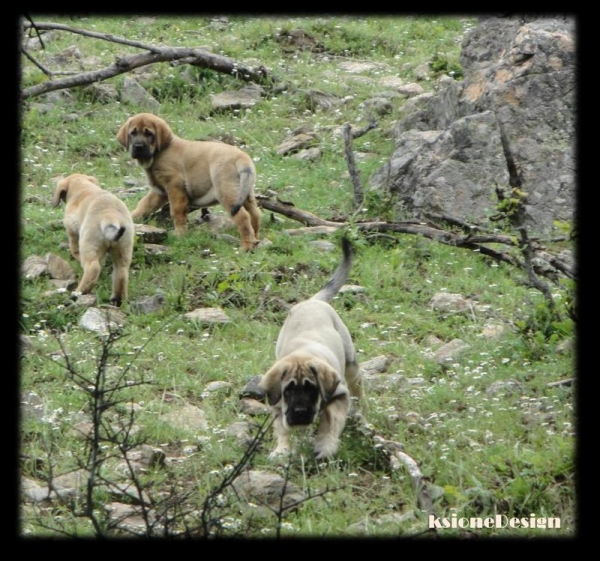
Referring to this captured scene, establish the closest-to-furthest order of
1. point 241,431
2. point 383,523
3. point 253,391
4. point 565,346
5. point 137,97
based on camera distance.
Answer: point 383,523 → point 241,431 → point 253,391 → point 565,346 → point 137,97

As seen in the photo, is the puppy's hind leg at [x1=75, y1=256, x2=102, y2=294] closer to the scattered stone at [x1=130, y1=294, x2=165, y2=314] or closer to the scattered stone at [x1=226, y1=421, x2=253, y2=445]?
the scattered stone at [x1=130, y1=294, x2=165, y2=314]

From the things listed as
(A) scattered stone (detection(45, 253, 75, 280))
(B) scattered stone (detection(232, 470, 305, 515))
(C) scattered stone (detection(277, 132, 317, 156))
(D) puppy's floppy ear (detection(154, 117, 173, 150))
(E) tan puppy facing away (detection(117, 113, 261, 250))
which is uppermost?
(C) scattered stone (detection(277, 132, 317, 156))

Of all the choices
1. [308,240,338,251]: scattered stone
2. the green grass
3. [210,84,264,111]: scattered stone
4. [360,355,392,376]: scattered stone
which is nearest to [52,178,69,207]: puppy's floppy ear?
the green grass

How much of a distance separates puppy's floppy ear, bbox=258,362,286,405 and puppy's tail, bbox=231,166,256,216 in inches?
156

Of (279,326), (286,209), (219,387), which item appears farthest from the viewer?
(286,209)

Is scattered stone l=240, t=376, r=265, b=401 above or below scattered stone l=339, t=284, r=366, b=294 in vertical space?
below

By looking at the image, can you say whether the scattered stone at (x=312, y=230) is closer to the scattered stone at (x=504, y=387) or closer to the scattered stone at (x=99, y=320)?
the scattered stone at (x=99, y=320)

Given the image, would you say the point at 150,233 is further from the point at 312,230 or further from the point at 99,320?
the point at 99,320

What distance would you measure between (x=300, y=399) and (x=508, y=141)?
16.3ft

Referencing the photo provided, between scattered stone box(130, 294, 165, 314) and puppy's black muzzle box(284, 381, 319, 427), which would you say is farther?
scattered stone box(130, 294, 165, 314)

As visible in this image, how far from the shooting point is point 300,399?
628 cm

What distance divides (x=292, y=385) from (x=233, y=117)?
7910 millimetres

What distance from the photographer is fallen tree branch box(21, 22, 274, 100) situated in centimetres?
1088

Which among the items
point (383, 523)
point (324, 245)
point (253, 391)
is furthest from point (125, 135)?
point (383, 523)
